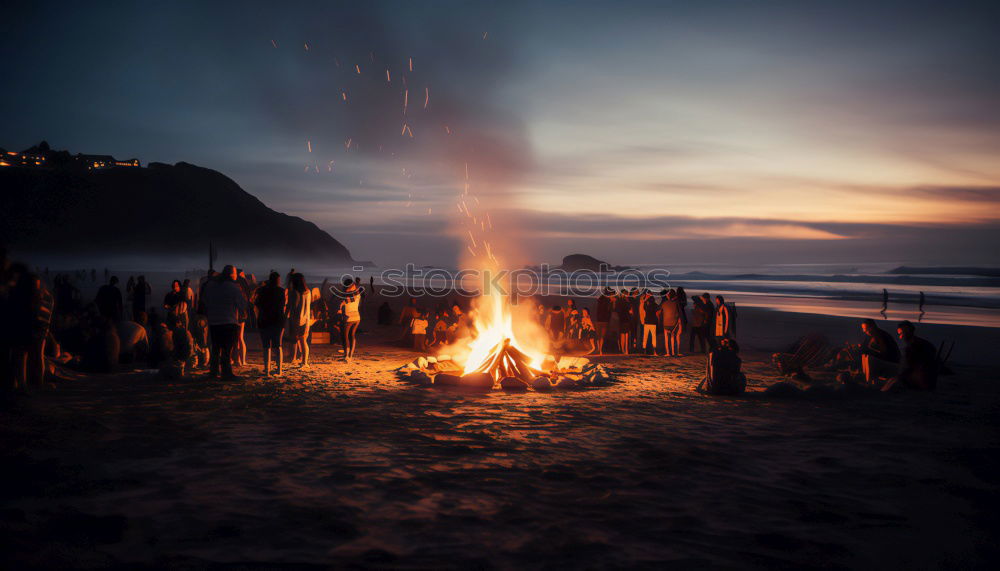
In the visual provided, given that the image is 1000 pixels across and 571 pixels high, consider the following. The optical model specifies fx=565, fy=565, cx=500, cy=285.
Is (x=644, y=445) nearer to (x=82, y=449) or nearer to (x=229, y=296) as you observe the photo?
(x=82, y=449)

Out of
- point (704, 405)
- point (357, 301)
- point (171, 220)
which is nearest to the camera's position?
point (704, 405)

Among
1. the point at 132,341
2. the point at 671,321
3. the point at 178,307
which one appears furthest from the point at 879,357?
the point at 132,341

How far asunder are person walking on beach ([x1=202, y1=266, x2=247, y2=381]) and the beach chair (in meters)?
11.7

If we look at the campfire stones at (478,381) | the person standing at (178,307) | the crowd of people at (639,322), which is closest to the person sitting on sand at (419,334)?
the crowd of people at (639,322)

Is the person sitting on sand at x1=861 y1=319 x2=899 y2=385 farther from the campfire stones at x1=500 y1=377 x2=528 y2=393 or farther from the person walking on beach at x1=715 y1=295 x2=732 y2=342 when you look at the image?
the campfire stones at x1=500 y1=377 x2=528 y2=393

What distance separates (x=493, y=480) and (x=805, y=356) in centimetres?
1041

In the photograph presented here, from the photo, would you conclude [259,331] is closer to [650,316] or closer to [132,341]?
[132,341]

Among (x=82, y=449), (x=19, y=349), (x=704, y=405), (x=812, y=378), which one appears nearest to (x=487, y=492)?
(x=82, y=449)

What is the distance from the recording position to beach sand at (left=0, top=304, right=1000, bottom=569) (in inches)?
173

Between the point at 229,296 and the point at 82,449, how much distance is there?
4.28 m

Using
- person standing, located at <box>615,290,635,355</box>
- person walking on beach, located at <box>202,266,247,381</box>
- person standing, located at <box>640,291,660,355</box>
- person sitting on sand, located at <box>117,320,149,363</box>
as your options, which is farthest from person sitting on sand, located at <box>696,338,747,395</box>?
person sitting on sand, located at <box>117,320,149,363</box>

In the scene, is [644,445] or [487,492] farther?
[644,445]

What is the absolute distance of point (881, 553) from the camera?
441 centimetres

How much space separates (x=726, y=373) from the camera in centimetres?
1059
